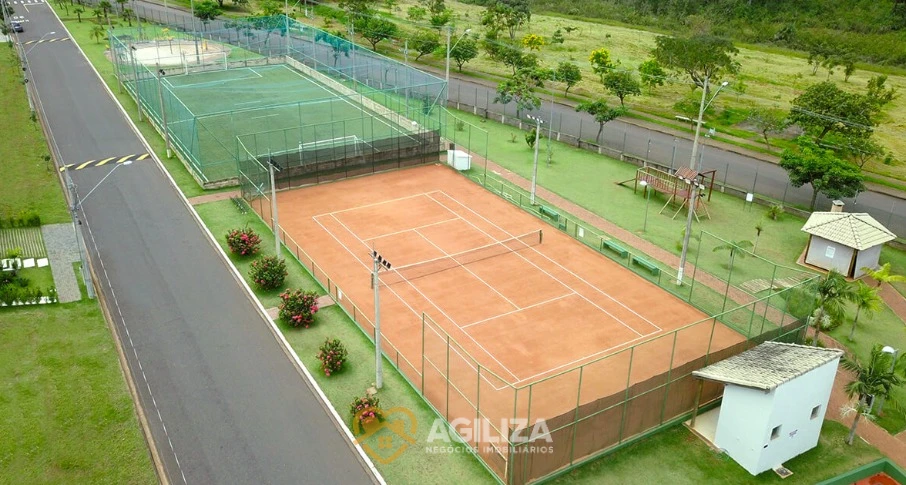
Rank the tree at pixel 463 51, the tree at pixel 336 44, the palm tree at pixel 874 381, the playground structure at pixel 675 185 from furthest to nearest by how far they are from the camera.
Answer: the tree at pixel 463 51
the tree at pixel 336 44
the playground structure at pixel 675 185
the palm tree at pixel 874 381

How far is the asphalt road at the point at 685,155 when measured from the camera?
44281mm

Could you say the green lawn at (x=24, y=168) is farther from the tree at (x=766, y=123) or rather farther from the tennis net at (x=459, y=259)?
the tree at (x=766, y=123)

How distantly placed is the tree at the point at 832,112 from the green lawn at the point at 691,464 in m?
28.4

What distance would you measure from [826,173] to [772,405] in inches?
878

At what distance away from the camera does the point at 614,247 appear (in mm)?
35562

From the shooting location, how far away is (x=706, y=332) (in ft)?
94.7

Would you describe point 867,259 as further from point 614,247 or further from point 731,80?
point 731,80

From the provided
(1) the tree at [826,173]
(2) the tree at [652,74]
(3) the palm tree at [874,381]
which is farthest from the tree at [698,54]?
(3) the palm tree at [874,381]

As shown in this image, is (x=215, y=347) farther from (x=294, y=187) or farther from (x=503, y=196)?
(x=503, y=196)

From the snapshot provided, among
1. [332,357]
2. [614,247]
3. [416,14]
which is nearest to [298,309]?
Result: [332,357]

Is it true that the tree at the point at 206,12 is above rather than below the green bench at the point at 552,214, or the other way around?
above

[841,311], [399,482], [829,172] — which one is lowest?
[399,482]

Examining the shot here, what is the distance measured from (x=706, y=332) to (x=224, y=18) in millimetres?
78284

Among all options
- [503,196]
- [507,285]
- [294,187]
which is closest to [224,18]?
[294,187]
